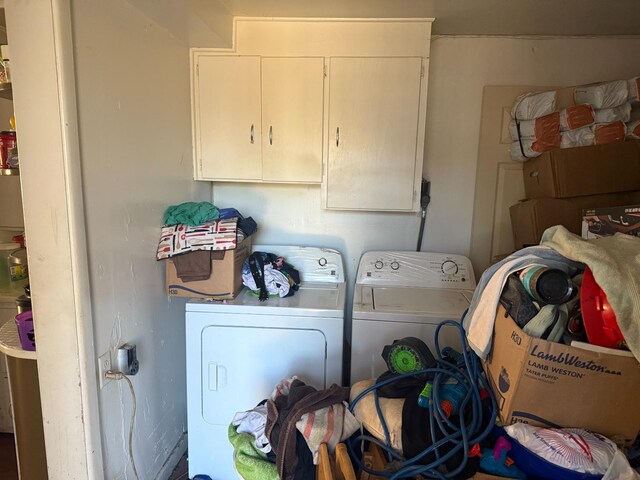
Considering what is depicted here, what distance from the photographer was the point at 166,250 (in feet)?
5.67

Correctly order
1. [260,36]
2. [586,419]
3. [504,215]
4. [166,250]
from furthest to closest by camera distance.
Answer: [504,215] < [260,36] < [166,250] < [586,419]

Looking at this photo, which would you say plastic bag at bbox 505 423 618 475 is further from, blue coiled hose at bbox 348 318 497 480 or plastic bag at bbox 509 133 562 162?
plastic bag at bbox 509 133 562 162

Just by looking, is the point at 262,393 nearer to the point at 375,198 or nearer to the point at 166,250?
the point at 166,250

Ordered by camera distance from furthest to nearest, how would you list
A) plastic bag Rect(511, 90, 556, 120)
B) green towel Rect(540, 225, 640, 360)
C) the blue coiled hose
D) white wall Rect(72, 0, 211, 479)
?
1. plastic bag Rect(511, 90, 556, 120)
2. white wall Rect(72, 0, 211, 479)
3. the blue coiled hose
4. green towel Rect(540, 225, 640, 360)

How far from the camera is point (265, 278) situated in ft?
6.17

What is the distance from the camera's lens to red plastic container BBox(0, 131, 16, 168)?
149 centimetres

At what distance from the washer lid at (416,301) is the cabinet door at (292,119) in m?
0.70

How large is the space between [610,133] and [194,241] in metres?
2.03

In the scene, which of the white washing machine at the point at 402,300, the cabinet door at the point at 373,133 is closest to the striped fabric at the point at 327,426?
the white washing machine at the point at 402,300

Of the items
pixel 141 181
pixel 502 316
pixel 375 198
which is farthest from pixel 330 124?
pixel 502 316

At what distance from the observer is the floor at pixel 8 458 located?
183 centimetres

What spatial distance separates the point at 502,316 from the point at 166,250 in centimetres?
140

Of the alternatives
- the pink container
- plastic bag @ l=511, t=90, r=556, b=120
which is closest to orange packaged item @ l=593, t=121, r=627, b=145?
plastic bag @ l=511, t=90, r=556, b=120

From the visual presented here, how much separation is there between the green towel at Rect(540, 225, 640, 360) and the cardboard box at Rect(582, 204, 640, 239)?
70 centimetres
